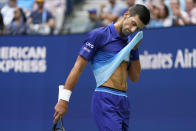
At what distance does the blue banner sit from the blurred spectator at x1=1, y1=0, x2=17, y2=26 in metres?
2.07

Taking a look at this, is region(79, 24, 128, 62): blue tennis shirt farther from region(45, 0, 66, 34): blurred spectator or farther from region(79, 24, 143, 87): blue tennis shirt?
region(45, 0, 66, 34): blurred spectator

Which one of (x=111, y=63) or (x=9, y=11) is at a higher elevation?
(x=9, y=11)

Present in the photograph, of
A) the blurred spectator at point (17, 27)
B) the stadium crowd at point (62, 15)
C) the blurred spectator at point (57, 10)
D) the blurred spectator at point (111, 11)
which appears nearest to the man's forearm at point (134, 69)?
the stadium crowd at point (62, 15)

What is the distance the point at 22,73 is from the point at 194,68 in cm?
297

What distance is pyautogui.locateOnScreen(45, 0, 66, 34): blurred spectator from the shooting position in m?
10.8

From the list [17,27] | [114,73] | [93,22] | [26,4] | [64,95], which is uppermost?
[26,4]

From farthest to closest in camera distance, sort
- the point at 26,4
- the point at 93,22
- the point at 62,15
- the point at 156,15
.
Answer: the point at 26,4
the point at 62,15
the point at 93,22
the point at 156,15

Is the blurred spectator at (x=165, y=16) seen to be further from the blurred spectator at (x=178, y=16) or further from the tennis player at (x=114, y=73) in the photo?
the tennis player at (x=114, y=73)

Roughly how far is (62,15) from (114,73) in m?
6.43

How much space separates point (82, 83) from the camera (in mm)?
8219

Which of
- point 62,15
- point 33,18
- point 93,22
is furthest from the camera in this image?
point 62,15

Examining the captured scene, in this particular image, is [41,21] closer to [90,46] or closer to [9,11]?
[9,11]

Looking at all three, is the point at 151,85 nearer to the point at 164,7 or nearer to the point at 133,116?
the point at 133,116

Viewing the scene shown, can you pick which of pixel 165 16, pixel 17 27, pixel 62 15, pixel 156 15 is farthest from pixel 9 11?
Answer: pixel 165 16
